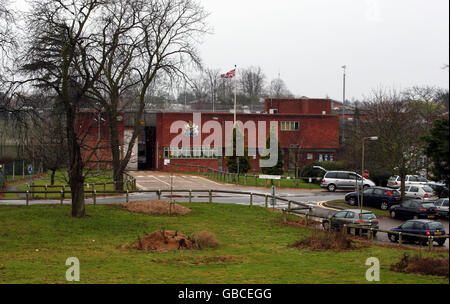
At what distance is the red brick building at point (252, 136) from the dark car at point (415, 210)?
33.8 meters

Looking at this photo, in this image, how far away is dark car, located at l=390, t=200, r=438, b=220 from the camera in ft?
101

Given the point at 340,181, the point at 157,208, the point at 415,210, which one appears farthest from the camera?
the point at 340,181

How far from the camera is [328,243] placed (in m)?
19.3

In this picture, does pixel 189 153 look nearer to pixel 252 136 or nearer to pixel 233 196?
pixel 252 136

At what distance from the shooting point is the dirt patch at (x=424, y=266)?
1286 cm

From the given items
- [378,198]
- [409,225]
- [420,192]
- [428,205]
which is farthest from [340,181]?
[409,225]

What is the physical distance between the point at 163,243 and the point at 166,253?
1188mm

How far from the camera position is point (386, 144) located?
3669 cm

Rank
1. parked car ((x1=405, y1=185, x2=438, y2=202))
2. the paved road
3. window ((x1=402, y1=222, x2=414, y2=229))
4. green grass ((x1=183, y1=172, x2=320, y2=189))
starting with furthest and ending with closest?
green grass ((x1=183, y1=172, x2=320, y2=189)) < parked car ((x1=405, y1=185, x2=438, y2=202)) < the paved road < window ((x1=402, y1=222, x2=414, y2=229))

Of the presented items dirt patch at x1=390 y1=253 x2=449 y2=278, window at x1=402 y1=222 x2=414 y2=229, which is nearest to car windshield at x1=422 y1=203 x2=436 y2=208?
window at x1=402 y1=222 x2=414 y2=229

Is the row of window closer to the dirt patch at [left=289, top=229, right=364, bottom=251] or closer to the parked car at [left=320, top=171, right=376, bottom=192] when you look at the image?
the parked car at [left=320, top=171, right=376, bottom=192]

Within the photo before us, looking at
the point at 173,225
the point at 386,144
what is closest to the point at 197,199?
the point at 173,225

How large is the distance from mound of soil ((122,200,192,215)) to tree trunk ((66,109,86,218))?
400cm

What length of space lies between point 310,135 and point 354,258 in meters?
57.0
